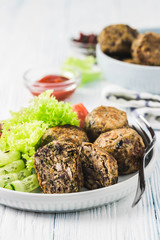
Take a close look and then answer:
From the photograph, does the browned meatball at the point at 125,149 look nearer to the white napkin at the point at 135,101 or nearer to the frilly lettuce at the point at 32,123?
the frilly lettuce at the point at 32,123

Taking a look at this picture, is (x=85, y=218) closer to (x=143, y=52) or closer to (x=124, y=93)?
(x=124, y=93)

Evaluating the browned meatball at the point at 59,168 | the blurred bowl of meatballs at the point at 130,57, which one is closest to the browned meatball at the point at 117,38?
the blurred bowl of meatballs at the point at 130,57

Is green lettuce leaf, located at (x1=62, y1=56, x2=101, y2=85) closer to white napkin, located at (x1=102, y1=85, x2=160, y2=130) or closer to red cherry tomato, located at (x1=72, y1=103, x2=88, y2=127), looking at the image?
white napkin, located at (x1=102, y1=85, x2=160, y2=130)

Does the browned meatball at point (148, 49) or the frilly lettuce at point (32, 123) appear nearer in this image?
the frilly lettuce at point (32, 123)

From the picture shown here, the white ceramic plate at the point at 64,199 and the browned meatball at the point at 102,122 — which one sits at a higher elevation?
the browned meatball at the point at 102,122

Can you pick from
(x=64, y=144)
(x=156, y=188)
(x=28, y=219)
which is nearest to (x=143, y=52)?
(x=156, y=188)

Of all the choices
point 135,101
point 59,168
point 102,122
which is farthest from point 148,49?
point 59,168

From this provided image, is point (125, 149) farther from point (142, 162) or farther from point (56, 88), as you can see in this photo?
point (56, 88)

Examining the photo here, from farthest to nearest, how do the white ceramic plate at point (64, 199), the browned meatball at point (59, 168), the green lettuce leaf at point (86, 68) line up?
1. the green lettuce leaf at point (86, 68)
2. the browned meatball at point (59, 168)
3. the white ceramic plate at point (64, 199)
